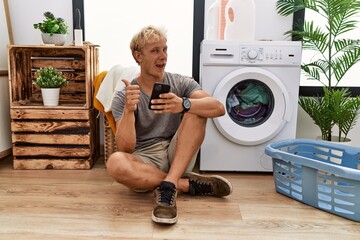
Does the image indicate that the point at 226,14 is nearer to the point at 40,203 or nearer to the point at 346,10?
the point at 346,10

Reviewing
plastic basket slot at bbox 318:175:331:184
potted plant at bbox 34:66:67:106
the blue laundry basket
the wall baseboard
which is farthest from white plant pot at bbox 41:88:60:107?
plastic basket slot at bbox 318:175:331:184

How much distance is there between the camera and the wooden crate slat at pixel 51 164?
85.7 inches

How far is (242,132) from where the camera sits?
2.05 m

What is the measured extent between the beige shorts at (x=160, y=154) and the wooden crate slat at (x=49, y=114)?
23.6 inches

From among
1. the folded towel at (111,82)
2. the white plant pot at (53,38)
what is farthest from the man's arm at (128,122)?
the white plant pot at (53,38)

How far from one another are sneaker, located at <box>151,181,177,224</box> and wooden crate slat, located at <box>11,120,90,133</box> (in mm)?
870

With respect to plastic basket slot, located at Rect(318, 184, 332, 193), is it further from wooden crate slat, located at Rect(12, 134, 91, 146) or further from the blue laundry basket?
wooden crate slat, located at Rect(12, 134, 91, 146)

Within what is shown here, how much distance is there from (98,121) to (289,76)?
54.8 inches

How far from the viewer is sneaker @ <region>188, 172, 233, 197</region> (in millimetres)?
1703

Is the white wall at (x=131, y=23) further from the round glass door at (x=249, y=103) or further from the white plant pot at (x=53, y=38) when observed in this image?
the round glass door at (x=249, y=103)

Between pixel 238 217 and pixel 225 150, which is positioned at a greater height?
pixel 225 150

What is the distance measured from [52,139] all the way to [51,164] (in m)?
0.16

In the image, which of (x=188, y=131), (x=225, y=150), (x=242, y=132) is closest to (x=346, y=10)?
(x=242, y=132)

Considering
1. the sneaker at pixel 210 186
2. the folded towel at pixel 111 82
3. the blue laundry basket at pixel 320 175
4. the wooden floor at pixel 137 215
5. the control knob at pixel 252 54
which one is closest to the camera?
the wooden floor at pixel 137 215
